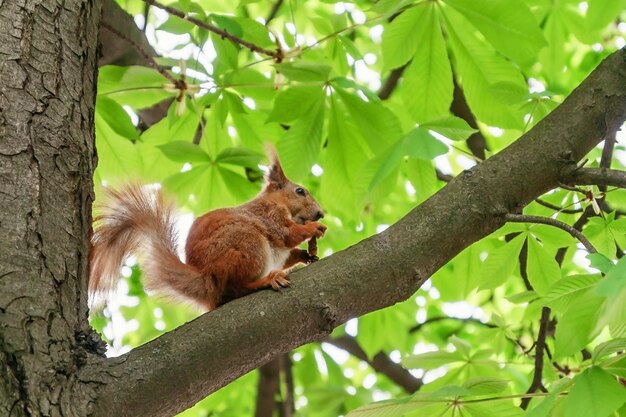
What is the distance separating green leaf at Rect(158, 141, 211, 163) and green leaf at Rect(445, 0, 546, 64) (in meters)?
0.94

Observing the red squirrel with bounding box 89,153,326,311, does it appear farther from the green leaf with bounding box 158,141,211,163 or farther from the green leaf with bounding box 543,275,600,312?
the green leaf with bounding box 543,275,600,312

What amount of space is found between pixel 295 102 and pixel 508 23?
0.69 metres

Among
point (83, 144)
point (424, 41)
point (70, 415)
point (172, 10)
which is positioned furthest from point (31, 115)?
point (424, 41)

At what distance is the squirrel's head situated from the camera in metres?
2.99

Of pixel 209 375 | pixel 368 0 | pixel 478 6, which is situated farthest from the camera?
pixel 368 0

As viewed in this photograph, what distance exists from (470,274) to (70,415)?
1.93 m

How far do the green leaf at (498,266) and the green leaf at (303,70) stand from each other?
82 cm

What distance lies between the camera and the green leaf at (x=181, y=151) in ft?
8.59

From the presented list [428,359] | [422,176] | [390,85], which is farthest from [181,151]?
[390,85]

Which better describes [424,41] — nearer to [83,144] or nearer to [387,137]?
[387,137]

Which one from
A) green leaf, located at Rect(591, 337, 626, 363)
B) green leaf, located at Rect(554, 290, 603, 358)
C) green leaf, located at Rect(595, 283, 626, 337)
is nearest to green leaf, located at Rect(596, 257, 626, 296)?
green leaf, located at Rect(595, 283, 626, 337)

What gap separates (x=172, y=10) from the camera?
2.51 metres

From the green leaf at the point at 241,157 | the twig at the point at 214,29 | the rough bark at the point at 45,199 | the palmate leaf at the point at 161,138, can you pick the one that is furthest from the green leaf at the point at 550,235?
the rough bark at the point at 45,199

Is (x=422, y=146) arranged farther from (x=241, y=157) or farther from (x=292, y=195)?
(x=292, y=195)
